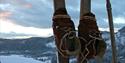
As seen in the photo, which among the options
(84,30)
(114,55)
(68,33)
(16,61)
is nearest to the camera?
(68,33)

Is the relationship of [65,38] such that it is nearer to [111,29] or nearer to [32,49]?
[111,29]

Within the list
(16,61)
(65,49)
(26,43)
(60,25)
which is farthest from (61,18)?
(26,43)

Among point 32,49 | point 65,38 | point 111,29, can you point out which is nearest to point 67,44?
point 65,38

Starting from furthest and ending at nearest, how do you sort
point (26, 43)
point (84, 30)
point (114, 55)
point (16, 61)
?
1. point (26, 43)
2. point (16, 61)
3. point (114, 55)
4. point (84, 30)

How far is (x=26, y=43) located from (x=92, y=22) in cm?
13742

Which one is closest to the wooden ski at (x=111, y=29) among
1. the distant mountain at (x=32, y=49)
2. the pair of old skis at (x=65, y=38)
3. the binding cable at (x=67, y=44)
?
the pair of old skis at (x=65, y=38)

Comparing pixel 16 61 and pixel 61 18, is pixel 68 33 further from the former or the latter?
pixel 16 61

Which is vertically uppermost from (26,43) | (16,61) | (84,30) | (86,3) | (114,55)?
(86,3)

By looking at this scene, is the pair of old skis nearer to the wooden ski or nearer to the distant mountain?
the wooden ski

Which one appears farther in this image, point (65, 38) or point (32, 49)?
point (32, 49)

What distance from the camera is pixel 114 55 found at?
3.32 meters

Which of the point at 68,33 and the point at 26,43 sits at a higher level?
the point at 68,33

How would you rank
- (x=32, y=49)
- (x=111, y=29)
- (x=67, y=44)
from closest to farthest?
(x=67, y=44)
(x=111, y=29)
(x=32, y=49)

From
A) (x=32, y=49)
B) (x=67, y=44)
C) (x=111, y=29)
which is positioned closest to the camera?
(x=67, y=44)
